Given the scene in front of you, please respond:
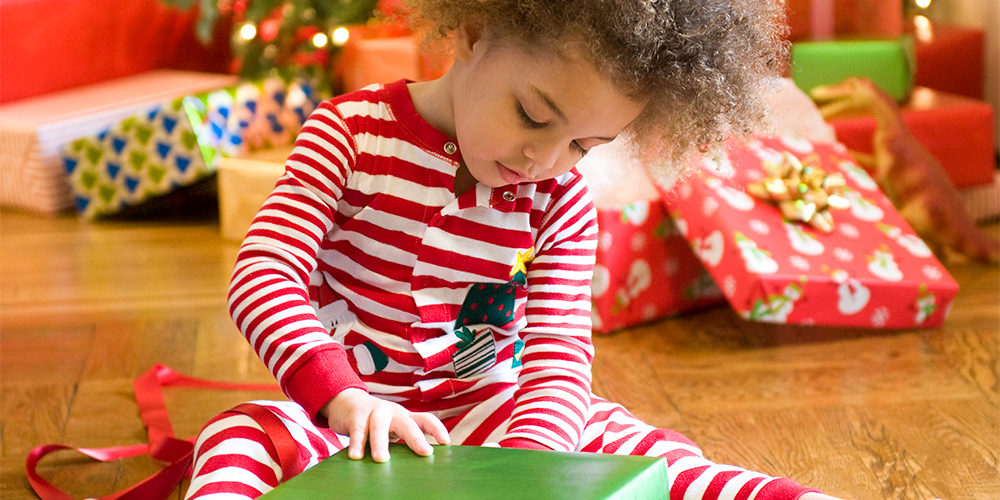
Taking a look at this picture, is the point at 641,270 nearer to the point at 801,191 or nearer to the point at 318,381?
the point at 801,191

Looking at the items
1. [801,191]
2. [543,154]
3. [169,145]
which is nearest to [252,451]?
[543,154]

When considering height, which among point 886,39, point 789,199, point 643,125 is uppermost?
point 643,125

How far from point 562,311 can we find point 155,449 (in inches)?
15.9

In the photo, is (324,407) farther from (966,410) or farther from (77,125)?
(77,125)

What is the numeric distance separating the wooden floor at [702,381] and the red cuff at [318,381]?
0.31 meters

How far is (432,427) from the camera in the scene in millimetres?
646

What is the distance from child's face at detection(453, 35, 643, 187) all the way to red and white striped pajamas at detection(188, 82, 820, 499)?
0.19 feet

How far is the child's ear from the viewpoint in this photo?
691 mm

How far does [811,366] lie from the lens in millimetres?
1118

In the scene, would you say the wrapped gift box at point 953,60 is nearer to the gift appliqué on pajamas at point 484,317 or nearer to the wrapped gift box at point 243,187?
the wrapped gift box at point 243,187

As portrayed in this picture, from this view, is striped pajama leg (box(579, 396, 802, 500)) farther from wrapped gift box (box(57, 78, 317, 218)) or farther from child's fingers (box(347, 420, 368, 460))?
wrapped gift box (box(57, 78, 317, 218))

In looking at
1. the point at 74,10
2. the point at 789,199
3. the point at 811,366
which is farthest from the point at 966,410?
the point at 74,10

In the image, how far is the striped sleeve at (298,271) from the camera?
65 cm

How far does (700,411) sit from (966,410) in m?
0.26
